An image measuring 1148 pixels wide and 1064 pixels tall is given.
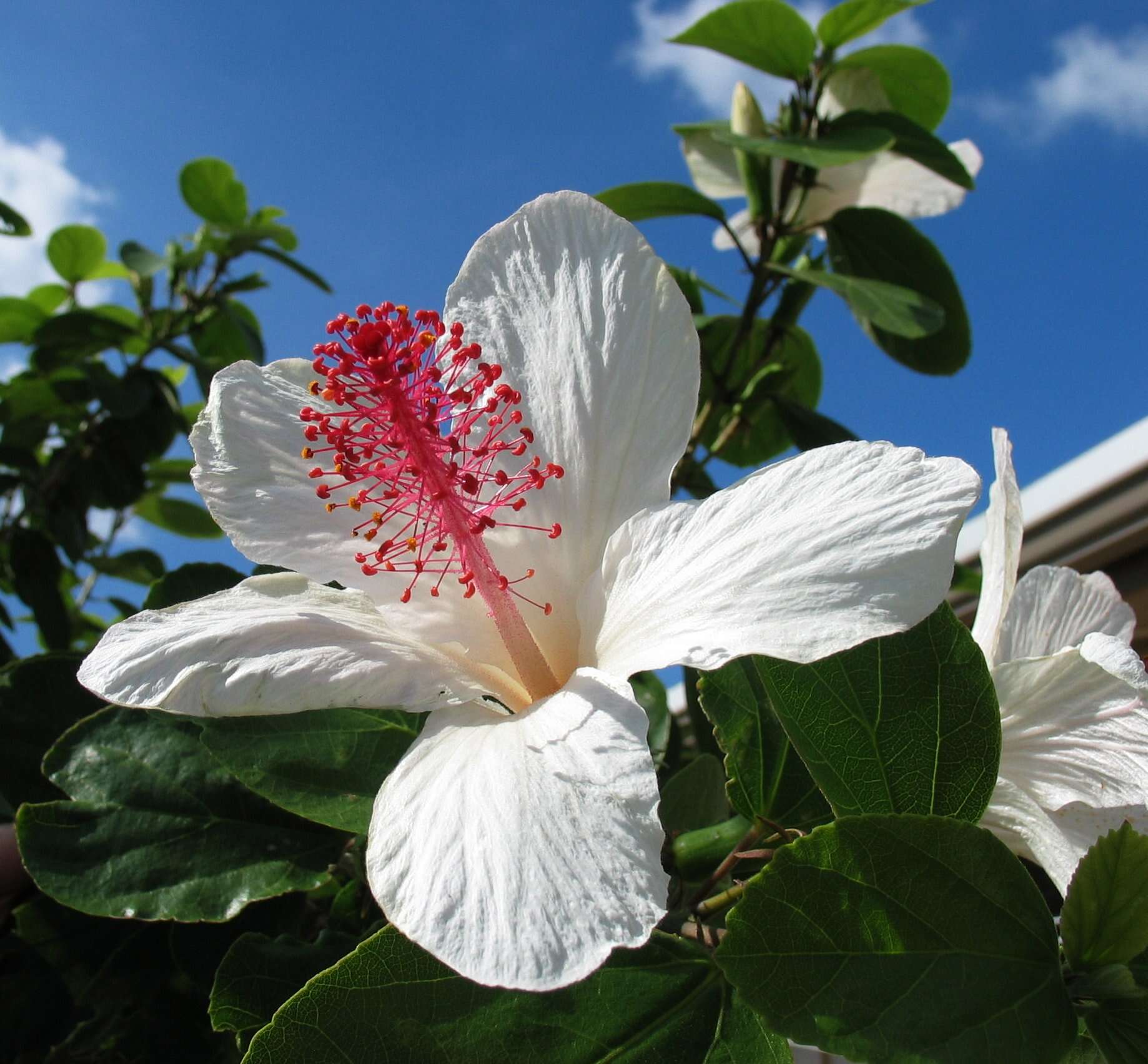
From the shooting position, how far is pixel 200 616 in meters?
0.62

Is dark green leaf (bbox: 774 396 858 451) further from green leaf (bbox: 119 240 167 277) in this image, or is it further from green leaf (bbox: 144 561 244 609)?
green leaf (bbox: 119 240 167 277)

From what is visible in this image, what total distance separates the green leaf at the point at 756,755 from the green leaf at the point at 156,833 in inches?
14.9

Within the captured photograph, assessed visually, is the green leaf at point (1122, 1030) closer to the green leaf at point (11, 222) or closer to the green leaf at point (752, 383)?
the green leaf at point (752, 383)

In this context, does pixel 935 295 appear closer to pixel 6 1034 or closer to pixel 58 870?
pixel 58 870

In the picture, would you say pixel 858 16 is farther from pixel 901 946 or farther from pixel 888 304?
pixel 901 946

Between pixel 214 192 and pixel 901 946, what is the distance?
100 inches

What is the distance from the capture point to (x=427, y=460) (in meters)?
0.70

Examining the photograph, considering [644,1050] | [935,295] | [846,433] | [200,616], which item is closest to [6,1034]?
[200,616]

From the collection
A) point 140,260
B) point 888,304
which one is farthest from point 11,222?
point 888,304

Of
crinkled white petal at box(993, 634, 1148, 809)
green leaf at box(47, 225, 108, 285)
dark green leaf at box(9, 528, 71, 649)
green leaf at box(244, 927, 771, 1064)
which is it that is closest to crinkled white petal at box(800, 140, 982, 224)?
crinkled white petal at box(993, 634, 1148, 809)

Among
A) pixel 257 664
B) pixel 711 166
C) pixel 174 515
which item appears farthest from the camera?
pixel 174 515

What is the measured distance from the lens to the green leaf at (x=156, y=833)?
0.77m

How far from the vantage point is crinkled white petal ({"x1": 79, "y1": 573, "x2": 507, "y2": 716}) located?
0.57 meters


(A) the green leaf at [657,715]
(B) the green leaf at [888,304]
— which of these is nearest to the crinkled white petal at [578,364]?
(A) the green leaf at [657,715]
